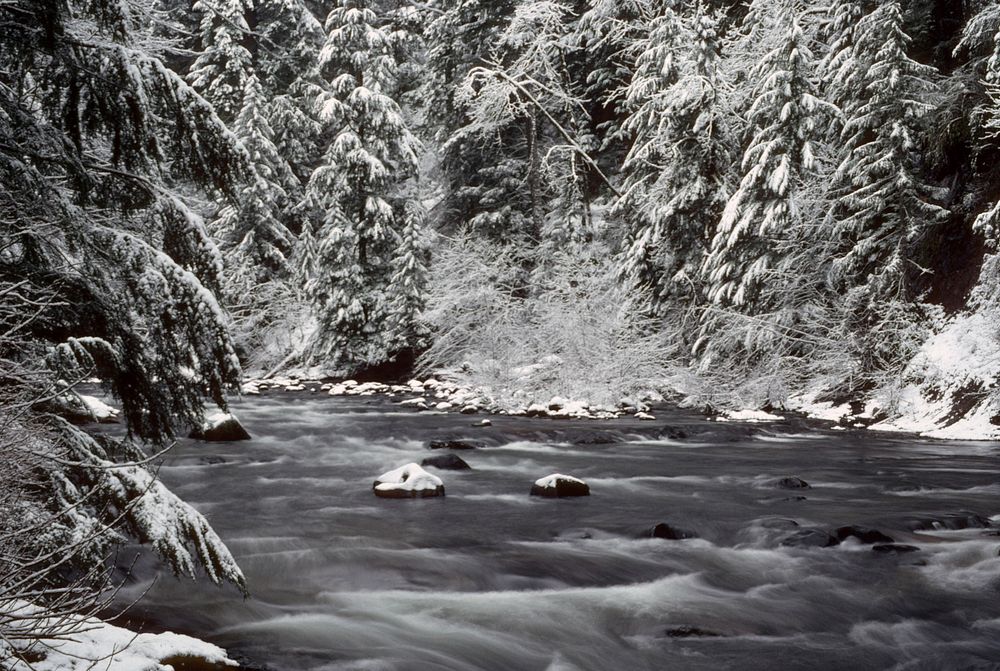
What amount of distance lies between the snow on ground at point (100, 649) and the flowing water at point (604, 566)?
1.69 feet

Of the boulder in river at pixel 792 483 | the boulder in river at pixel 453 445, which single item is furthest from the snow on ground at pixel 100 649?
the boulder in river at pixel 453 445

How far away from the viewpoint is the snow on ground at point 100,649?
9.70 feet

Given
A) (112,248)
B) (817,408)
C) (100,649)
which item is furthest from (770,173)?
(100,649)

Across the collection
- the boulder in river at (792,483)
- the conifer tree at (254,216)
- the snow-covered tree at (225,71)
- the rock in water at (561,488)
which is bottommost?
the boulder in river at (792,483)

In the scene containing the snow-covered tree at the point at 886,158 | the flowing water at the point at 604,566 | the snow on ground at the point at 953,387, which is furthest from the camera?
the snow-covered tree at the point at 886,158

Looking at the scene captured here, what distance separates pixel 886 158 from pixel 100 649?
15.2 metres

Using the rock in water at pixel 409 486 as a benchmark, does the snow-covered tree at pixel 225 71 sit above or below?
above

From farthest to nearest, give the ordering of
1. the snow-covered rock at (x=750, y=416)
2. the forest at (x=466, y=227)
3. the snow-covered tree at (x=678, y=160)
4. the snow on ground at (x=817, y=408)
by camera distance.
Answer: the snow-covered tree at (x=678, y=160) < the snow-covered rock at (x=750, y=416) < the snow on ground at (x=817, y=408) < the forest at (x=466, y=227)

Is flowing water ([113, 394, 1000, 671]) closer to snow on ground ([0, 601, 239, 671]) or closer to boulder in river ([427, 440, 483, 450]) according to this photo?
snow on ground ([0, 601, 239, 671])

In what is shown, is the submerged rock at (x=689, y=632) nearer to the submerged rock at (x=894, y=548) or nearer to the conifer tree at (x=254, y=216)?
the submerged rock at (x=894, y=548)

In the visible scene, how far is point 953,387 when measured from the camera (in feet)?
45.1

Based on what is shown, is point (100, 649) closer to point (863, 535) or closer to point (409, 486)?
point (409, 486)

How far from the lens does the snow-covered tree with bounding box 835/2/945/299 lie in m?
15.0

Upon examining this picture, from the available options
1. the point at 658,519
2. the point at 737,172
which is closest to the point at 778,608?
the point at 658,519
